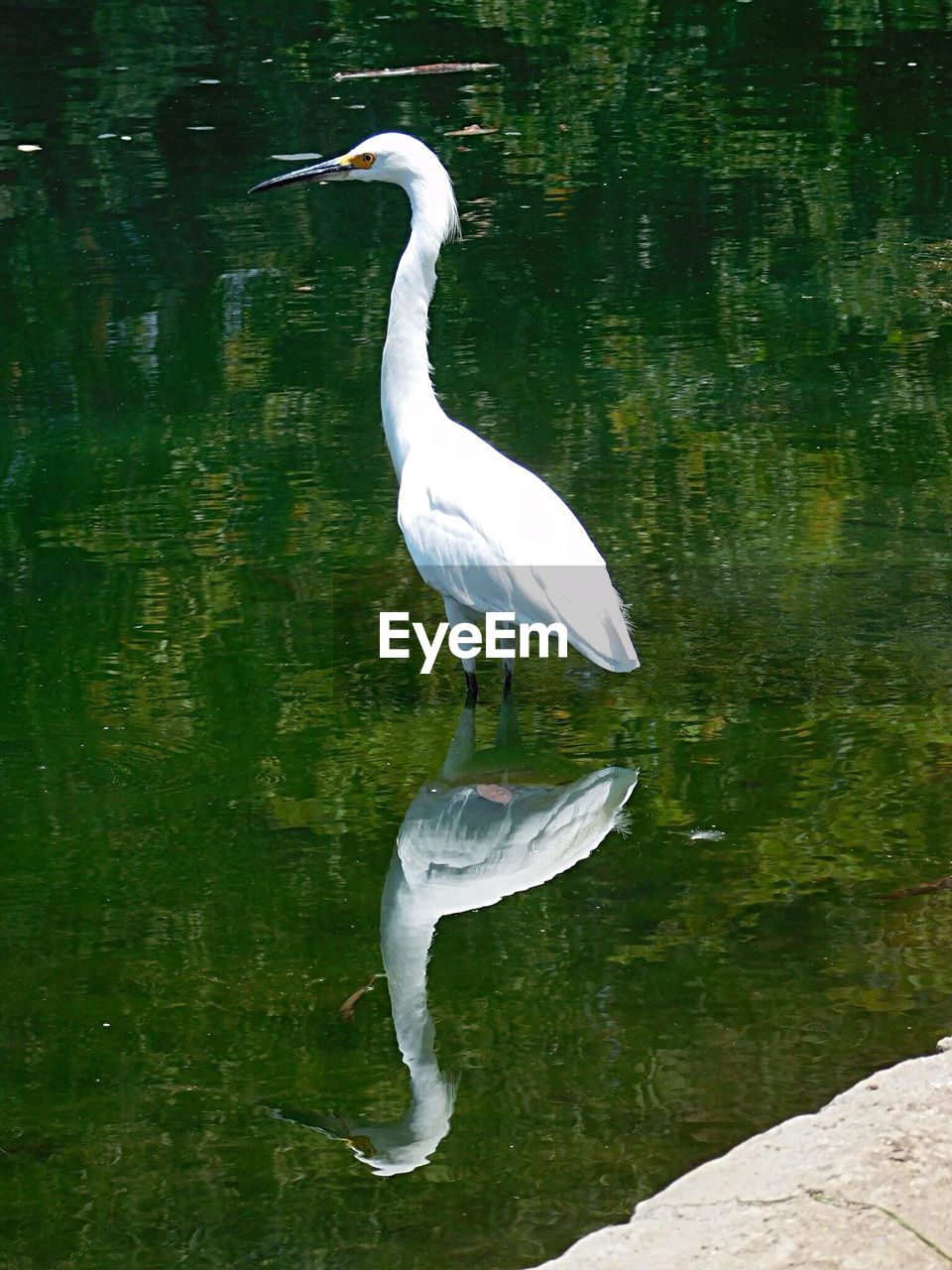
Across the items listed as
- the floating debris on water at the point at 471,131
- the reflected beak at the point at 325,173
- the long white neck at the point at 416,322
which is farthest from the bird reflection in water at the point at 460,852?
the floating debris on water at the point at 471,131

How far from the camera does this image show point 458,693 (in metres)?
4.70

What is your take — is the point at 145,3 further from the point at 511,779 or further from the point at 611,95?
the point at 511,779

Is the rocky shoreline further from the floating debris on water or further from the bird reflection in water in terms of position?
the floating debris on water

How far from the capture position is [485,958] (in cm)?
355

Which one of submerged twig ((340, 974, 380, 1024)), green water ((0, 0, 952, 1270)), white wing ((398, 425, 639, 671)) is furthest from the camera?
Answer: white wing ((398, 425, 639, 671))

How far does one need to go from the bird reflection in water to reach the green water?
31 millimetres

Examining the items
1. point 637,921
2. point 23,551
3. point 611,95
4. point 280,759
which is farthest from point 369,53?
point 637,921

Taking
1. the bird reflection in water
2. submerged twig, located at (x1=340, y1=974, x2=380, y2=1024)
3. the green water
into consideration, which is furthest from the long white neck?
submerged twig, located at (x1=340, y1=974, x2=380, y2=1024)

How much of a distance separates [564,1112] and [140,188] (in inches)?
304

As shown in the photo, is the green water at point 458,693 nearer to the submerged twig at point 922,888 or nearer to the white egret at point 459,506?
the submerged twig at point 922,888

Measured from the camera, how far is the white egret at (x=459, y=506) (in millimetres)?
4387

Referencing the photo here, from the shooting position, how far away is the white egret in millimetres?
4387

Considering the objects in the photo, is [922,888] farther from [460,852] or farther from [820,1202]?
[820,1202]

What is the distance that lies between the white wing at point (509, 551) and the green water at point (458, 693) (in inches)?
11.1
